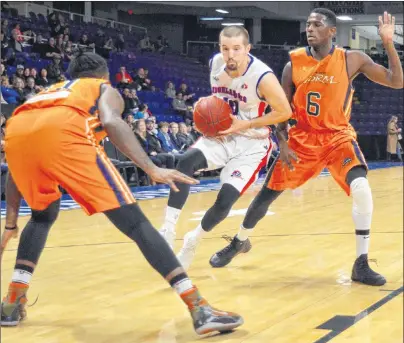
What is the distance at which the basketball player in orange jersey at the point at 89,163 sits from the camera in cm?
326

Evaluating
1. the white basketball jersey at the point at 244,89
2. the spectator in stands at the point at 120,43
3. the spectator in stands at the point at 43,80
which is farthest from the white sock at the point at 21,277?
the spectator in stands at the point at 120,43

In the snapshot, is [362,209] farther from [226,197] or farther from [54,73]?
[54,73]

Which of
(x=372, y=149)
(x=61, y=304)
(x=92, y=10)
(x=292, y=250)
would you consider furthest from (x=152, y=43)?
(x=61, y=304)

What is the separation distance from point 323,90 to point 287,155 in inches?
18.5

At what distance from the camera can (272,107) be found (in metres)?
4.72

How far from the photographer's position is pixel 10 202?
12.1 feet

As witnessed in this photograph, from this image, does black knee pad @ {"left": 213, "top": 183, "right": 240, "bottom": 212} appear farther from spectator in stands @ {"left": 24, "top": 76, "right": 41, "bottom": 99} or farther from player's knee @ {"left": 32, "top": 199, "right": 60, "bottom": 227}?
spectator in stands @ {"left": 24, "top": 76, "right": 41, "bottom": 99}

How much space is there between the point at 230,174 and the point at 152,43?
834 inches

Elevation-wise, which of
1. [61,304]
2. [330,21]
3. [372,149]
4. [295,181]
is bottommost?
[372,149]

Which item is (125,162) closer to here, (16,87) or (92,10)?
(16,87)

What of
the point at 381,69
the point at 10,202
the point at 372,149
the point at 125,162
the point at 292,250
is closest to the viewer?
the point at 10,202

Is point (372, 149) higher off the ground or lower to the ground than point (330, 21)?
lower

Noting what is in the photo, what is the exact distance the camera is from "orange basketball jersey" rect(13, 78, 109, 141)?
338 centimetres

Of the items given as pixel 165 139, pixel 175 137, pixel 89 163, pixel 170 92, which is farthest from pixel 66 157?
pixel 170 92
